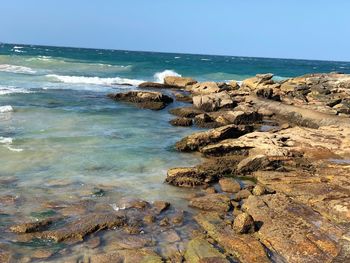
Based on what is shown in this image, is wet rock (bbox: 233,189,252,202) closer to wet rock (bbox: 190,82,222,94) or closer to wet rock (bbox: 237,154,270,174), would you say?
wet rock (bbox: 237,154,270,174)

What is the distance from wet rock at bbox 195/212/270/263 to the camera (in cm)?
836

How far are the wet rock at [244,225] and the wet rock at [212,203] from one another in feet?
4.25

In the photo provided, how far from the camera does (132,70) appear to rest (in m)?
61.0

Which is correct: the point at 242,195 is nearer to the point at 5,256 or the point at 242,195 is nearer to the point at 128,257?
the point at 128,257

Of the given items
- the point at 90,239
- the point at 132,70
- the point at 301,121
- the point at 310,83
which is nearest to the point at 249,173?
the point at 90,239

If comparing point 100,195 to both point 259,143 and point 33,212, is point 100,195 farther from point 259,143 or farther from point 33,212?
point 259,143

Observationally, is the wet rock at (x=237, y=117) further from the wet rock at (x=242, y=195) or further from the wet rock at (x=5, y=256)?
the wet rock at (x=5, y=256)

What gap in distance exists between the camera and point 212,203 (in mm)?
11086

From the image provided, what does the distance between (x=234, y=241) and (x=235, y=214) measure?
175cm

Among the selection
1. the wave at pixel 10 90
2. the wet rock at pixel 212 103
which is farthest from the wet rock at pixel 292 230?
the wave at pixel 10 90

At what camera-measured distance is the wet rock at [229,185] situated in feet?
41.0

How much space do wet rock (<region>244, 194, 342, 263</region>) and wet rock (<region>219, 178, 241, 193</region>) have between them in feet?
3.83

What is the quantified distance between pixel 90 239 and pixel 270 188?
5.69 metres

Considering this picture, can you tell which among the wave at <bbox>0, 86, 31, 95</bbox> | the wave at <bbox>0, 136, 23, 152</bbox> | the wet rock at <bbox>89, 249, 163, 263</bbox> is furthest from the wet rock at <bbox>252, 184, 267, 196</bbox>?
the wave at <bbox>0, 86, 31, 95</bbox>
